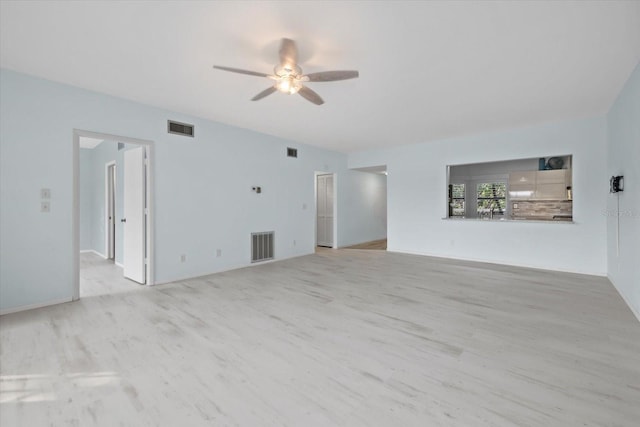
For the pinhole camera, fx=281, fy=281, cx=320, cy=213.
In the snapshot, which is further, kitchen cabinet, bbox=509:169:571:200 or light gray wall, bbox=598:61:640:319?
kitchen cabinet, bbox=509:169:571:200

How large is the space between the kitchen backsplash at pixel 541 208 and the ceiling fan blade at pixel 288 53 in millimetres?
7256

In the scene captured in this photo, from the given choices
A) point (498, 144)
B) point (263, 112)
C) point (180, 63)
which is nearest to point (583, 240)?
point (498, 144)

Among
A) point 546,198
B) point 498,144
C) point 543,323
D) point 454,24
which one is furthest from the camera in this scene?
point 546,198

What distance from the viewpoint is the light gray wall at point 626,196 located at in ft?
9.82

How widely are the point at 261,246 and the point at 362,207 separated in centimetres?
378

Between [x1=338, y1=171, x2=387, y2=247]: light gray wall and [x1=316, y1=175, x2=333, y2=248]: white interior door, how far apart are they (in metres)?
0.29

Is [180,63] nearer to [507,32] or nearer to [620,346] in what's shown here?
[507,32]

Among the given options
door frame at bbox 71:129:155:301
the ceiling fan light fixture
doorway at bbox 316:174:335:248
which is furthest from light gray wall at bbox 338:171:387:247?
the ceiling fan light fixture

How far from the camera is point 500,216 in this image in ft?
26.0

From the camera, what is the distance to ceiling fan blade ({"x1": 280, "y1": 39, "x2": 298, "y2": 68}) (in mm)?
2451

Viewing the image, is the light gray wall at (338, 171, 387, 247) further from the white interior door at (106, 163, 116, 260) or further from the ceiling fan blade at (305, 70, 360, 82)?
the white interior door at (106, 163, 116, 260)

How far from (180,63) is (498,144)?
570cm

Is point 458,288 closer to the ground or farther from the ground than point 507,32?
closer to the ground

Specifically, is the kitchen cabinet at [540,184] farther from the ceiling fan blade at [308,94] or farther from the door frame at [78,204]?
the door frame at [78,204]
